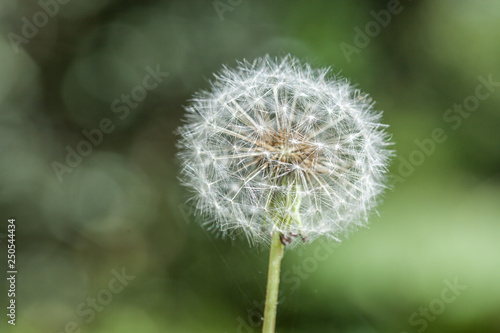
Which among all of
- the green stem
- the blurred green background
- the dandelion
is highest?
the blurred green background

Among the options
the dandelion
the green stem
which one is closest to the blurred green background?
the dandelion

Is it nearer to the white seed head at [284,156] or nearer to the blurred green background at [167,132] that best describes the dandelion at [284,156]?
the white seed head at [284,156]

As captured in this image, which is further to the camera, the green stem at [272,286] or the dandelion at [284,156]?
the dandelion at [284,156]

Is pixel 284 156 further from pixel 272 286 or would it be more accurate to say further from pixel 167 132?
pixel 167 132

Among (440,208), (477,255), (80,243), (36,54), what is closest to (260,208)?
(477,255)

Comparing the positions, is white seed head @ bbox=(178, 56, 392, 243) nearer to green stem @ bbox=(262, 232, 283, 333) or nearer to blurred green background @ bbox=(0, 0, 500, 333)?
green stem @ bbox=(262, 232, 283, 333)

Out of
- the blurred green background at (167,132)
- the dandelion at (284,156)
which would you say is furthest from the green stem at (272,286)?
the blurred green background at (167,132)

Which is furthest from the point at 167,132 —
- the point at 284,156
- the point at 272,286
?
the point at 272,286

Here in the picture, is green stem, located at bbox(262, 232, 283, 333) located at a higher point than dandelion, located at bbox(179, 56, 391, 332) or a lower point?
lower

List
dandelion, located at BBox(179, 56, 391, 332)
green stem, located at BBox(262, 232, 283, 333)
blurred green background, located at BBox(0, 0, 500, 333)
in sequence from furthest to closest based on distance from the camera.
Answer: blurred green background, located at BBox(0, 0, 500, 333) < dandelion, located at BBox(179, 56, 391, 332) < green stem, located at BBox(262, 232, 283, 333)

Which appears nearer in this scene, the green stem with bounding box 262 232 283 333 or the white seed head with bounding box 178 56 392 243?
the green stem with bounding box 262 232 283 333
